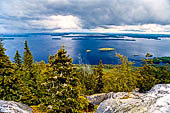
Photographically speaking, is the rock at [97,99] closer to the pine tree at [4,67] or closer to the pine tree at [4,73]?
the pine tree at [4,73]

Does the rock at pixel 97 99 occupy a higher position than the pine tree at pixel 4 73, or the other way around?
the pine tree at pixel 4 73

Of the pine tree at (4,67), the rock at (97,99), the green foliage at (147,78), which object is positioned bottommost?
the rock at (97,99)

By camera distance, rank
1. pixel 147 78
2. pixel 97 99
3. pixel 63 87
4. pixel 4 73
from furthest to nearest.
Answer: pixel 147 78
pixel 97 99
pixel 4 73
pixel 63 87

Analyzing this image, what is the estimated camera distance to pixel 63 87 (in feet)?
46.6

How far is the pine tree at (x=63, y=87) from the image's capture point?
14.1 meters

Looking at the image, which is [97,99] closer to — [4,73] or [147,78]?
[147,78]

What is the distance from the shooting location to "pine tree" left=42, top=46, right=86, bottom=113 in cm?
1414

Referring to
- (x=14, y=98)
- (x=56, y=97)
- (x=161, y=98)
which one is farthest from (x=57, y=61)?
(x=161, y=98)

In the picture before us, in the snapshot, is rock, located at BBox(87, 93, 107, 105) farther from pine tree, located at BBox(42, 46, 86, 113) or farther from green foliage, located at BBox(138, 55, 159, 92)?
green foliage, located at BBox(138, 55, 159, 92)

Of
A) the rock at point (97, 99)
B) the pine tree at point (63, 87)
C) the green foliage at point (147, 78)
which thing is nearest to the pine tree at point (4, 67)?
the pine tree at point (63, 87)

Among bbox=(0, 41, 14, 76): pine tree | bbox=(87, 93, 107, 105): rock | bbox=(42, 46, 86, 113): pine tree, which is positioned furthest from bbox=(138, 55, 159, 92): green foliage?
bbox=(0, 41, 14, 76): pine tree

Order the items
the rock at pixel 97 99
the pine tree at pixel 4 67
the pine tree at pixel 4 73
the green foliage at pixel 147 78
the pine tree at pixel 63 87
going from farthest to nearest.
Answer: the green foliage at pixel 147 78 < the rock at pixel 97 99 < the pine tree at pixel 4 67 < the pine tree at pixel 4 73 < the pine tree at pixel 63 87

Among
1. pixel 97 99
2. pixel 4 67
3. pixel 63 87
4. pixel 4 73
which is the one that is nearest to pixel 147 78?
pixel 97 99

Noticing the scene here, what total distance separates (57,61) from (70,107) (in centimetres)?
539
